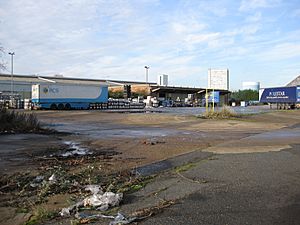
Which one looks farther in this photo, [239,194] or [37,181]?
[37,181]

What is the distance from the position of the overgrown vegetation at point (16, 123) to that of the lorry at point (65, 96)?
1307 inches

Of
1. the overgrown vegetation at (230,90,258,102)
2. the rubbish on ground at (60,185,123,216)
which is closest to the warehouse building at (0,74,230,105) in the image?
the overgrown vegetation at (230,90,258,102)

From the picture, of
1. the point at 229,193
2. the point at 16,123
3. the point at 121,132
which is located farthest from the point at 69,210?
the point at 16,123

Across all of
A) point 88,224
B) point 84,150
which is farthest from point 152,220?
point 84,150

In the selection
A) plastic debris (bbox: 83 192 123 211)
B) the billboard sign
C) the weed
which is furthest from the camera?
the billboard sign

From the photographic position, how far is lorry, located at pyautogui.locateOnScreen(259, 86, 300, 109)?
5916 cm

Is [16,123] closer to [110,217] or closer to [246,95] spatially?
[110,217]

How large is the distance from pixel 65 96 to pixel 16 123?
3571cm

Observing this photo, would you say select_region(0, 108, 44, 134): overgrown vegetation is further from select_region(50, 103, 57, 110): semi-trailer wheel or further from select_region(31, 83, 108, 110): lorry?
select_region(50, 103, 57, 110): semi-trailer wheel

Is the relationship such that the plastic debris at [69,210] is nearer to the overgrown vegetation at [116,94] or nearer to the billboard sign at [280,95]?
the billboard sign at [280,95]

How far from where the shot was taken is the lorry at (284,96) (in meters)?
59.2

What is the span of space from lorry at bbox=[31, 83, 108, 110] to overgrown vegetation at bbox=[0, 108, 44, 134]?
33.2m

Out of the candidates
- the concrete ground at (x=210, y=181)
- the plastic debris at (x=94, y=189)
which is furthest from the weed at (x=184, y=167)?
the plastic debris at (x=94, y=189)

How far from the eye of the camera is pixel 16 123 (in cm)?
1925
